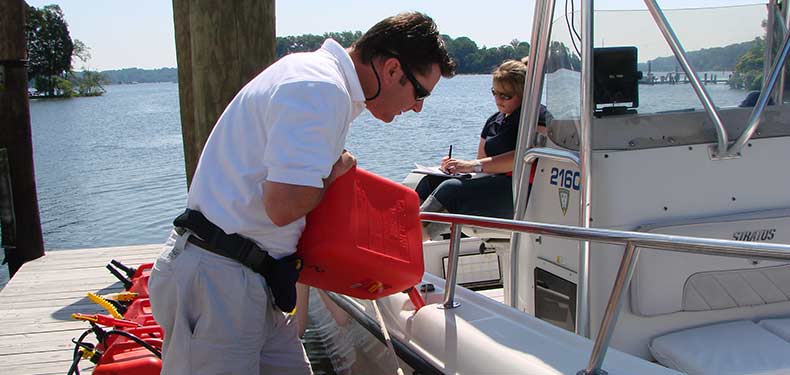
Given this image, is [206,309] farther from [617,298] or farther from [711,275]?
[711,275]

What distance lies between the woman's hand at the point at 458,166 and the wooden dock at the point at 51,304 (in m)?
2.24

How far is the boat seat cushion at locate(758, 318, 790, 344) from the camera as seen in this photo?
2536 millimetres

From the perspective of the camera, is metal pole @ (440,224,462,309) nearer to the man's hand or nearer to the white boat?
the white boat

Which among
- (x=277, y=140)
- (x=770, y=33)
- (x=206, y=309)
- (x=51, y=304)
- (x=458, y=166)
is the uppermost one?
(x=770, y=33)

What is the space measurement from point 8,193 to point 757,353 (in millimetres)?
6451

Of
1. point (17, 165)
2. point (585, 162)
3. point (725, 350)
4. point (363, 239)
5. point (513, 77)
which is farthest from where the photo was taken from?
point (17, 165)

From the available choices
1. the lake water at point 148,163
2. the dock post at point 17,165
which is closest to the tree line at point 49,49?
the lake water at point 148,163

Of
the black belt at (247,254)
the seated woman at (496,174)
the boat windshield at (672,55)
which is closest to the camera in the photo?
the black belt at (247,254)

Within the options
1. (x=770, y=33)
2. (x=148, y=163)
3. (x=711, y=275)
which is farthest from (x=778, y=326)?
(x=148, y=163)

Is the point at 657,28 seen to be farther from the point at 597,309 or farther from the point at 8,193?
the point at 8,193

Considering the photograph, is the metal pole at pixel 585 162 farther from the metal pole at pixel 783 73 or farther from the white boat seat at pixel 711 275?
the metal pole at pixel 783 73

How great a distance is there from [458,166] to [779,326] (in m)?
1.80

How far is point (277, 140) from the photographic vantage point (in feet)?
5.42

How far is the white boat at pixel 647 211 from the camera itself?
2.54 metres
